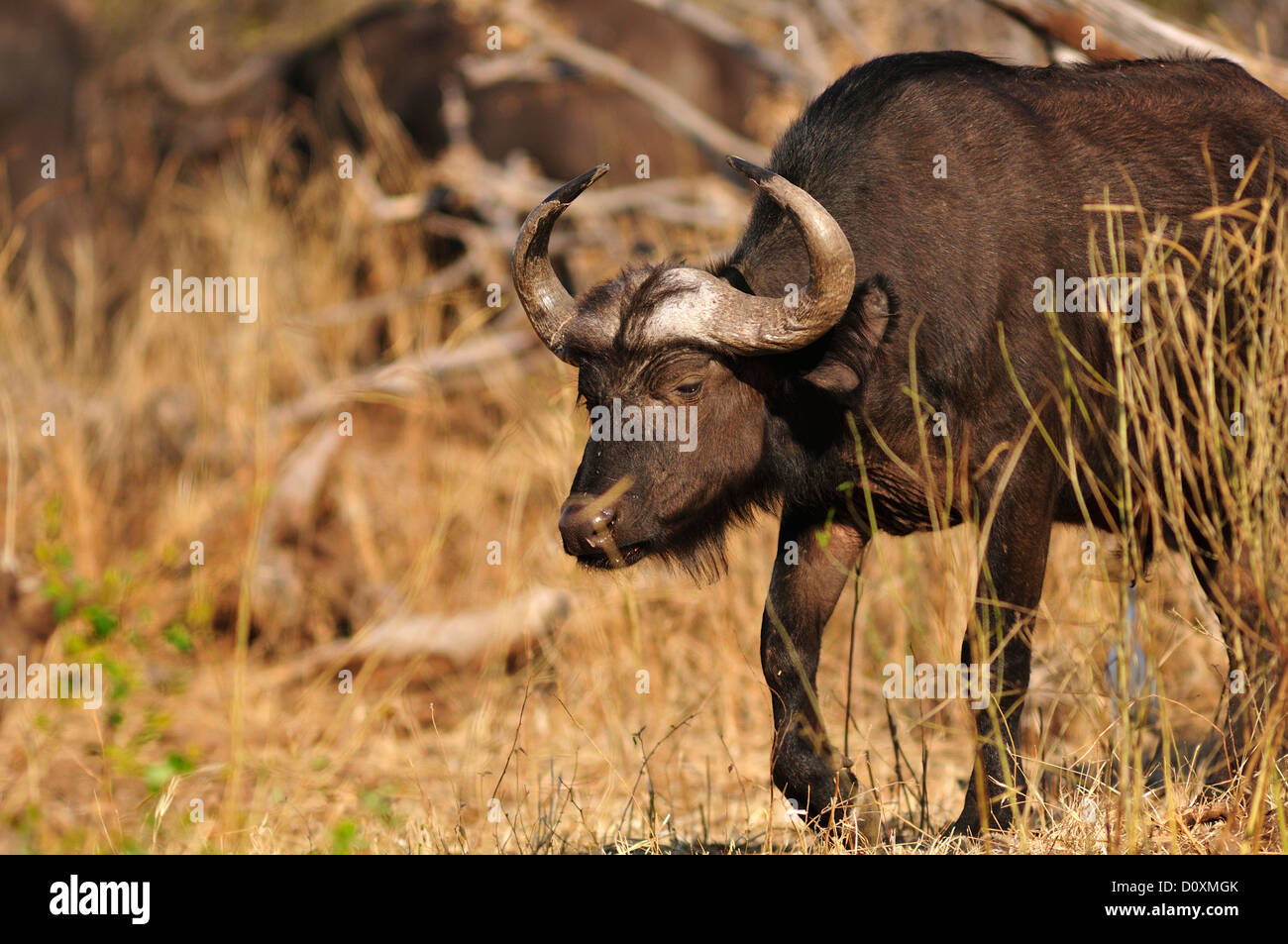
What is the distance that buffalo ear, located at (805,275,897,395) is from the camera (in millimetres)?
3734

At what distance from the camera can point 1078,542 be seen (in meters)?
5.64

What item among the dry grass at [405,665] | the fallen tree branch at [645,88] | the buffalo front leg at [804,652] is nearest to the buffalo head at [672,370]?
the buffalo front leg at [804,652]

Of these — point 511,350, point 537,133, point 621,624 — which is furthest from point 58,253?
point 621,624

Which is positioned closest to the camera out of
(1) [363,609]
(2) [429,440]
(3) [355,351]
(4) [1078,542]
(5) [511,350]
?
(4) [1078,542]

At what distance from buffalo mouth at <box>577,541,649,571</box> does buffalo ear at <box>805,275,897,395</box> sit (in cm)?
65

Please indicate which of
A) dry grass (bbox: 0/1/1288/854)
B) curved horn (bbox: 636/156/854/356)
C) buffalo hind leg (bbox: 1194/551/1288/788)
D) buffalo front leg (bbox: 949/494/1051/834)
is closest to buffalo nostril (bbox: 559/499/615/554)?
curved horn (bbox: 636/156/854/356)

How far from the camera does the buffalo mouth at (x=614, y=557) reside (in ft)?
12.0

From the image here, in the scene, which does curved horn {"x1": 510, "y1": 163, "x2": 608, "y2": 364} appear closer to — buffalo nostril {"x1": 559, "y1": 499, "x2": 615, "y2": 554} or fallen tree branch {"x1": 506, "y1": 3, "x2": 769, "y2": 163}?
buffalo nostril {"x1": 559, "y1": 499, "x2": 615, "y2": 554}

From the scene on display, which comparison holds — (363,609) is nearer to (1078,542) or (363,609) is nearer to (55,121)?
(1078,542)

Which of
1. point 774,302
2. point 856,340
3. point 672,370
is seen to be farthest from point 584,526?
point 856,340

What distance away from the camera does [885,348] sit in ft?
12.5

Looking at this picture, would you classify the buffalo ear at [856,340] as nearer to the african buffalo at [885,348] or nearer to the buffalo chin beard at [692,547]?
the african buffalo at [885,348]
